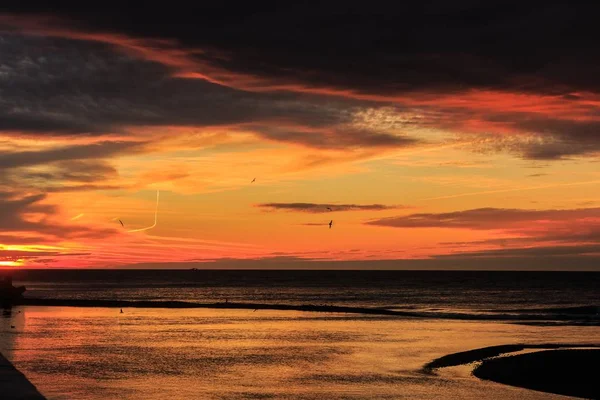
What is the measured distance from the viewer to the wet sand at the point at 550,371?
32938 mm

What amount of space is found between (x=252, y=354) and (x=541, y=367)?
47.9ft

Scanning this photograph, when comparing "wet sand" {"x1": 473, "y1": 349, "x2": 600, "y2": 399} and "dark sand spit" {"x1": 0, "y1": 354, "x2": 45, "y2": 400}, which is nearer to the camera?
"dark sand spit" {"x1": 0, "y1": 354, "x2": 45, "y2": 400}

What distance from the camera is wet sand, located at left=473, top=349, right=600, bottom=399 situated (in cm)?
3294

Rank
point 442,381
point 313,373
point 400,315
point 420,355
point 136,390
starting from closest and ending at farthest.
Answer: point 136,390, point 442,381, point 313,373, point 420,355, point 400,315

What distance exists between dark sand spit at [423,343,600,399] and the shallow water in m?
1.19

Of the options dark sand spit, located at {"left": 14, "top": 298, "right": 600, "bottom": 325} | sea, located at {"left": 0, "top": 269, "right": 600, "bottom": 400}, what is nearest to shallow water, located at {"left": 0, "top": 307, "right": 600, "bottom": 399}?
sea, located at {"left": 0, "top": 269, "right": 600, "bottom": 400}

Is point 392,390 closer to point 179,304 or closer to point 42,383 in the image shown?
point 42,383

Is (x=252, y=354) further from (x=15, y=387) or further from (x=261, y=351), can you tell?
(x=15, y=387)

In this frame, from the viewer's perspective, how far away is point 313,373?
118ft

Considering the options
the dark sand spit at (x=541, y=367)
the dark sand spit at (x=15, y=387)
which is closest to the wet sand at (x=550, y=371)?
the dark sand spit at (x=541, y=367)

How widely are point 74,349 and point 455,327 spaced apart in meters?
30.3

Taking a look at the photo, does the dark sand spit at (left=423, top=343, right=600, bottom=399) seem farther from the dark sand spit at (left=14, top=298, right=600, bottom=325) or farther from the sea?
the dark sand spit at (left=14, top=298, right=600, bottom=325)

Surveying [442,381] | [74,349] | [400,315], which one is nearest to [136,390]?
[442,381]

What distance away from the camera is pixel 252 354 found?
43.0 metres
